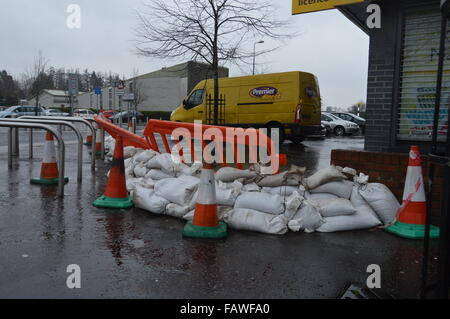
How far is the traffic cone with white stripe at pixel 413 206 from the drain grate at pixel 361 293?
1.52m

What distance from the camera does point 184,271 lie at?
3074mm

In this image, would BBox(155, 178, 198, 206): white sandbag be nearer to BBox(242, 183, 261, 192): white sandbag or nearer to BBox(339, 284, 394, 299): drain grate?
BBox(242, 183, 261, 192): white sandbag

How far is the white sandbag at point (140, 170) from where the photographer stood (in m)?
6.18

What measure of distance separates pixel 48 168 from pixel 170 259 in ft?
12.9

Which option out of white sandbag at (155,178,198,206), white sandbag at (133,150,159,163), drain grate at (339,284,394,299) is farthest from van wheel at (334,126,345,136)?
drain grate at (339,284,394,299)

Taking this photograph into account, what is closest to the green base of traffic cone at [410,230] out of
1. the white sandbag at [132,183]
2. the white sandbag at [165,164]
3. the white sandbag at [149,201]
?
the white sandbag at [149,201]

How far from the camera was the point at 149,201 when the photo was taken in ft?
15.9

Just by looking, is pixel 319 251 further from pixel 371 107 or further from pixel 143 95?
pixel 143 95

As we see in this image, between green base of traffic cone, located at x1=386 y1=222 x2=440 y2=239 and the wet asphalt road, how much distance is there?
11 centimetres

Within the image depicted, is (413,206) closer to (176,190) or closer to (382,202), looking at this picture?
(382,202)

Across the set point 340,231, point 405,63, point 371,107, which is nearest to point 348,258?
point 340,231

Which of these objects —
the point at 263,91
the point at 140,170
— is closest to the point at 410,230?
the point at 140,170

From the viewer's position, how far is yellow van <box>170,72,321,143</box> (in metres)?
14.1
